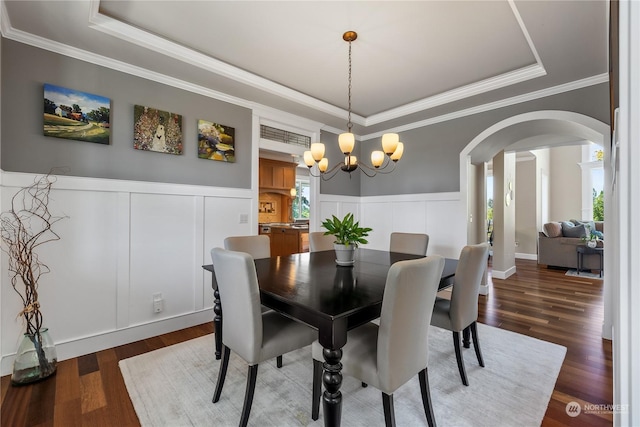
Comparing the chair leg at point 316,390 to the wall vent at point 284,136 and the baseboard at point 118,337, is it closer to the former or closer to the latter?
the baseboard at point 118,337

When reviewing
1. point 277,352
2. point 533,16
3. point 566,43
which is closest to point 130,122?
point 277,352

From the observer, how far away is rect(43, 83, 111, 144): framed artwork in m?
2.22

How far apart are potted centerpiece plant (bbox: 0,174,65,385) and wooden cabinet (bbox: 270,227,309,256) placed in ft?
12.0

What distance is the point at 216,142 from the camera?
10.3 feet

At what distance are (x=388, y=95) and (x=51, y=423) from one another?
158 inches

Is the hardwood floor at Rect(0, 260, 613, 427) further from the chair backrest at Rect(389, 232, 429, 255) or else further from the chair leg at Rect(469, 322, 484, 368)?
the chair backrest at Rect(389, 232, 429, 255)

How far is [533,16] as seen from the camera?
6.52ft

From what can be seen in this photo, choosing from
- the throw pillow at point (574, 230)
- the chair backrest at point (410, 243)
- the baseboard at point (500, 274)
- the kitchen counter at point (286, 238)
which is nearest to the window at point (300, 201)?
the kitchen counter at point (286, 238)

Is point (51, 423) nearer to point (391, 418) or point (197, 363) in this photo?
point (197, 363)

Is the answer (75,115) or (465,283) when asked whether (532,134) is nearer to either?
(465,283)

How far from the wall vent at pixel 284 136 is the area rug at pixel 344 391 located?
2553 mm

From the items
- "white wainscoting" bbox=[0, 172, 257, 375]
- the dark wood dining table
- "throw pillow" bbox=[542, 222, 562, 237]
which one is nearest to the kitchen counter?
"white wainscoting" bbox=[0, 172, 257, 375]

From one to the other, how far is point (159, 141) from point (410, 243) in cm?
272

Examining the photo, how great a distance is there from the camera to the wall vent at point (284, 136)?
3700 mm
